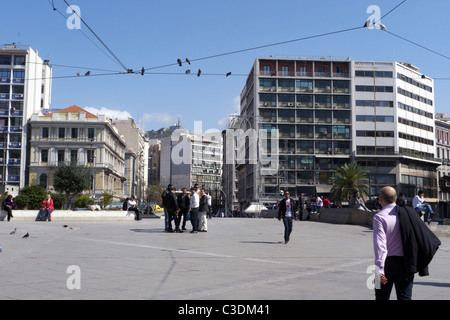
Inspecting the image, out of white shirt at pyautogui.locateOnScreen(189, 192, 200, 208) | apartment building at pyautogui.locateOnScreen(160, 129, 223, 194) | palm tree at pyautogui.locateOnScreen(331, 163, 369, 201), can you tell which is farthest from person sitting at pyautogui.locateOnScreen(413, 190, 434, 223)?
apartment building at pyautogui.locateOnScreen(160, 129, 223, 194)

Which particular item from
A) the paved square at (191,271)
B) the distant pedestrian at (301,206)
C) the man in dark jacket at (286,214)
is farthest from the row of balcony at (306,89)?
the paved square at (191,271)

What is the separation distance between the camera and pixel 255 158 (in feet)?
283

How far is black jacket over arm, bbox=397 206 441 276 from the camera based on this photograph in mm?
4484

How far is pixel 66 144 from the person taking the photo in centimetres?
7662

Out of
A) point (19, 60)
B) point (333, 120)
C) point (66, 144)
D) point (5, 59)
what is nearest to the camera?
point (66, 144)

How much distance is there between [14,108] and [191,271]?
76.9m

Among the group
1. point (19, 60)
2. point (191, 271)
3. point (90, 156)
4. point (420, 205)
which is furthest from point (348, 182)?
point (191, 271)

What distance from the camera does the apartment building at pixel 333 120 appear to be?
8350 cm

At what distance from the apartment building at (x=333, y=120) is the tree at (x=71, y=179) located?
30.4 metres

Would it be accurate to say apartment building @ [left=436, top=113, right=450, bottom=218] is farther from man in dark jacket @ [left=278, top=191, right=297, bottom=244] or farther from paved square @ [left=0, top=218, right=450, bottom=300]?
paved square @ [left=0, top=218, right=450, bottom=300]

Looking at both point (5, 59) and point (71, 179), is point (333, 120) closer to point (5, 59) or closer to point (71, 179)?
point (71, 179)

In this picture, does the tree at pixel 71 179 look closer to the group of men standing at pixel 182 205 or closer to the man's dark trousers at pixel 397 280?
the group of men standing at pixel 182 205

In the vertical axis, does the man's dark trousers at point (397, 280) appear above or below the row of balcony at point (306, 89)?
below
